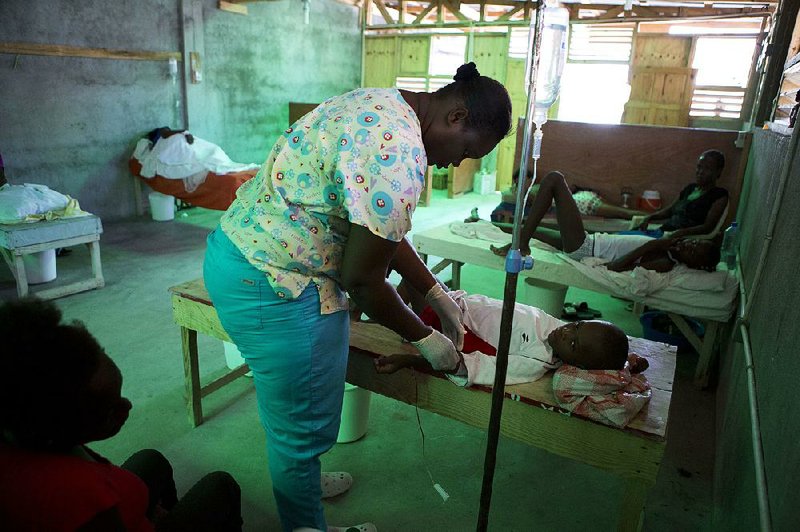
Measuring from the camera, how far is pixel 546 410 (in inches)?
66.1

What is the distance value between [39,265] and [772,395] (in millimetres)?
4812

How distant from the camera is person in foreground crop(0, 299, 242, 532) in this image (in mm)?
878

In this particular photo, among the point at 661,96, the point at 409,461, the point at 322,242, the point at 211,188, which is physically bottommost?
the point at 409,461

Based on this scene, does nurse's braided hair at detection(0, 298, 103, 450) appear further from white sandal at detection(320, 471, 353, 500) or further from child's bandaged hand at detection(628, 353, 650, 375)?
child's bandaged hand at detection(628, 353, 650, 375)

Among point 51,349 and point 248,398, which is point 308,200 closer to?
point 51,349

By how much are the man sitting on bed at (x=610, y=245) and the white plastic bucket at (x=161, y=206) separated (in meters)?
4.64

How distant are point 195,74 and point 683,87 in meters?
7.25

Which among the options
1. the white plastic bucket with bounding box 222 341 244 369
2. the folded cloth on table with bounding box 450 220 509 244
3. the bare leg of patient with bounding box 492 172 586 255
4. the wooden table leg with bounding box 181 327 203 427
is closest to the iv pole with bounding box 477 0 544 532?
the wooden table leg with bounding box 181 327 203 427

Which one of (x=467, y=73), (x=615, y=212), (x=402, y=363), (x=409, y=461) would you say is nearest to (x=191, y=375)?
(x=409, y=461)

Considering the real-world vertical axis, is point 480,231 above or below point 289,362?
below

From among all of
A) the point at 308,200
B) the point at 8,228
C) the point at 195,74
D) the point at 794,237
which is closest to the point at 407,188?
the point at 308,200

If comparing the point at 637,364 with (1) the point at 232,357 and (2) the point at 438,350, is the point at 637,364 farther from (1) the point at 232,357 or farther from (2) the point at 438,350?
(1) the point at 232,357

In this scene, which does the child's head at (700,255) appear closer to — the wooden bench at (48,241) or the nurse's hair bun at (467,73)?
the nurse's hair bun at (467,73)

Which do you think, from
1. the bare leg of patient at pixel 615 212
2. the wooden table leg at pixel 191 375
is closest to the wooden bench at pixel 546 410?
the wooden table leg at pixel 191 375
